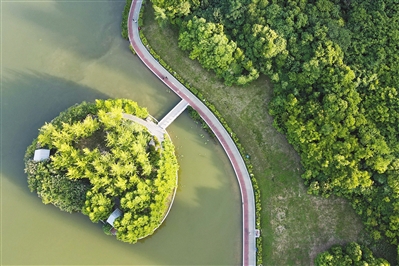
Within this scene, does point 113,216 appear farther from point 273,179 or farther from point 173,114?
point 273,179

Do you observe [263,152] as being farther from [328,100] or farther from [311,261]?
[311,261]

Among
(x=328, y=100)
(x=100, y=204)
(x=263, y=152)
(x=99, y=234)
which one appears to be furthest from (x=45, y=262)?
(x=328, y=100)

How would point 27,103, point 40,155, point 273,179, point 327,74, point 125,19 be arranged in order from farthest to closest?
1. point 125,19
2. point 27,103
3. point 273,179
4. point 40,155
5. point 327,74

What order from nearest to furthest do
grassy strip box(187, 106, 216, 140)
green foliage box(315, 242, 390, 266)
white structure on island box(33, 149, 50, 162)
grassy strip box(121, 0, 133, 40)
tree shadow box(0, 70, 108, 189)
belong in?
green foliage box(315, 242, 390, 266) < white structure on island box(33, 149, 50, 162) < grassy strip box(187, 106, 216, 140) < tree shadow box(0, 70, 108, 189) < grassy strip box(121, 0, 133, 40)

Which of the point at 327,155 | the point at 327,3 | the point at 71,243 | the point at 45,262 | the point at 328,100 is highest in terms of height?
the point at 327,3

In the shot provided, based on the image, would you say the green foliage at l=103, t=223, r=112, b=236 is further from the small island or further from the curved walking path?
the curved walking path

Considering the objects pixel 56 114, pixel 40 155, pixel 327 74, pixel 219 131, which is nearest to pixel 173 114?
pixel 219 131

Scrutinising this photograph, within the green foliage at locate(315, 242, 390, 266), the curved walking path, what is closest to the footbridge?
the curved walking path
